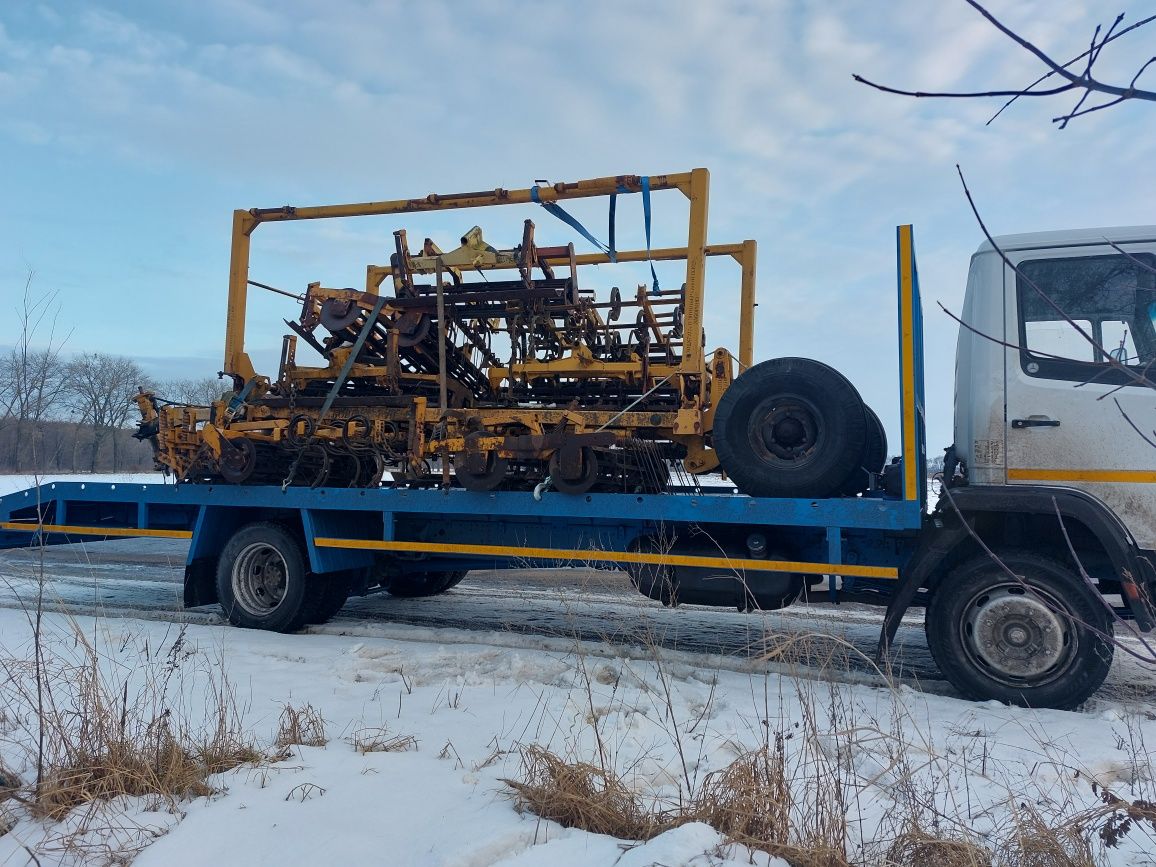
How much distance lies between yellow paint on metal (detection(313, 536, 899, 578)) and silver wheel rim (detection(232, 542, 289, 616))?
2.05 ft

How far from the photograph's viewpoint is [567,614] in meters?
4.69

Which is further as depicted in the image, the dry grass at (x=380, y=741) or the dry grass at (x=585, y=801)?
the dry grass at (x=380, y=741)

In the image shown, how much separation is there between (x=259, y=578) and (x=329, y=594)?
23.5 inches

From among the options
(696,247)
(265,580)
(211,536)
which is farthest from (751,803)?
(211,536)

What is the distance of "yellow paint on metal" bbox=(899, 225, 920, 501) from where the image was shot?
14.8ft

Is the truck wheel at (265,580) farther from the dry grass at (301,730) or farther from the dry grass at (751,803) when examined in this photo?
the dry grass at (751,803)

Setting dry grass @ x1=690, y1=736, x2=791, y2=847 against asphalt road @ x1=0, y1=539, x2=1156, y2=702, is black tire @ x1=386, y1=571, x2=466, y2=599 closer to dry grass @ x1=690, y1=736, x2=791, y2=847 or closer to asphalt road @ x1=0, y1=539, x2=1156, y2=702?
asphalt road @ x1=0, y1=539, x2=1156, y2=702

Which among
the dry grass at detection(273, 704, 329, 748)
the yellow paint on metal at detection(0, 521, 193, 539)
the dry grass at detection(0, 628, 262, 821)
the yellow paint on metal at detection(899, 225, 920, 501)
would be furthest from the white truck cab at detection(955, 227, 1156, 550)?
the yellow paint on metal at detection(0, 521, 193, 539)

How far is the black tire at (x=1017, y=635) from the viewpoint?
13.8ft

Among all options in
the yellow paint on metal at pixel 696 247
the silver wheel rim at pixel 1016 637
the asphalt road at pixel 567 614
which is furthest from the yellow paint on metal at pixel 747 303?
the silver wheel rim at pixel 1016 637

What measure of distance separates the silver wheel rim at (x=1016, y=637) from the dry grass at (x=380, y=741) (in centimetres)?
311

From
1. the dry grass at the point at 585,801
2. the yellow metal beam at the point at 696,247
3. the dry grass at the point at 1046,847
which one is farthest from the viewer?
the yellow metal beam at the point at 696,247

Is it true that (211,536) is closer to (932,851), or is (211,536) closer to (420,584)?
(420,584)

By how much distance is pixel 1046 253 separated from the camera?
14.9ft
